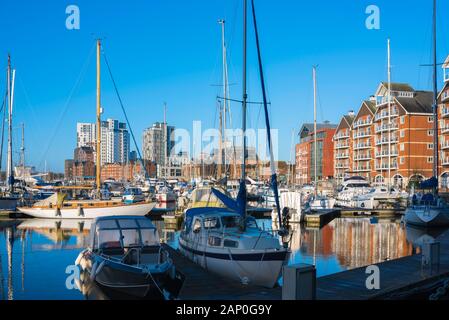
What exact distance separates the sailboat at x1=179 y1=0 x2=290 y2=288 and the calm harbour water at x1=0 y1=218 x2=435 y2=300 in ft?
17.7

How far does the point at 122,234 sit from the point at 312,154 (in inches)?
4314

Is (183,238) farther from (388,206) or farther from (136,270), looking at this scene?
(388,206)

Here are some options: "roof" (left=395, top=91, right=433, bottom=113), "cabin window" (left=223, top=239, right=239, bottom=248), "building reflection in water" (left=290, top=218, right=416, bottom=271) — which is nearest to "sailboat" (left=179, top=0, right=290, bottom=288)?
"cabin window" (left=223, top=239, right=239, bottom=248)

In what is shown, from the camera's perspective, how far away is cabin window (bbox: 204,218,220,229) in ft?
67.3

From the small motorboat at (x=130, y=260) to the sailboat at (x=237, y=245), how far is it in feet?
6.25

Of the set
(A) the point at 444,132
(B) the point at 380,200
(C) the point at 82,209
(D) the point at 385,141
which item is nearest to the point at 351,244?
(C) the point at 82,209

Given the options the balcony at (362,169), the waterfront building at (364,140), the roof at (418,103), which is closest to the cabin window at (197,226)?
the roof at (418,103)

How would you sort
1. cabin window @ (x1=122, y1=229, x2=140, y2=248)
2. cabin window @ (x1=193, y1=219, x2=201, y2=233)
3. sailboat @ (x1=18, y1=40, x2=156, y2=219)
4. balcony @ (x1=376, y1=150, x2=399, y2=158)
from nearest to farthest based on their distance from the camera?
cabin window @ (x1=122, y1=229, x2=140, y2=248) → cabin window @ (x1=193, y1=219, x2=201, y2=233) → sailboat @ (x1=18, y1=40, x2=156, y2=219) → balcony @ (x1=376, y1=150, x2=399, y2=158)

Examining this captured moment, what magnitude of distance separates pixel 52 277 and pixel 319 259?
A: 14654 mm

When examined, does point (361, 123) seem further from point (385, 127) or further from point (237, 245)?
point (237, 245)

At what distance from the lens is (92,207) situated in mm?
47656

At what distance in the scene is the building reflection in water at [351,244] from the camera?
26.7 meters

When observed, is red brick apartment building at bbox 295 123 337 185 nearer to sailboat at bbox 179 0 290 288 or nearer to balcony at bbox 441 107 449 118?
balcony at bbox 441 107 449 118
